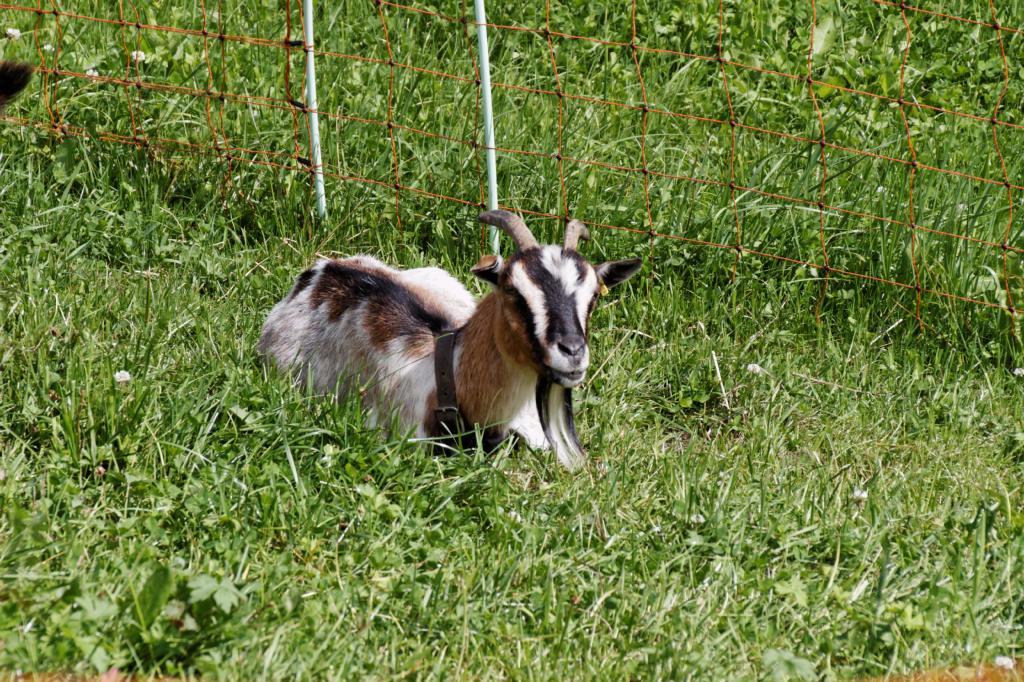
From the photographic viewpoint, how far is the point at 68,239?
4.74m

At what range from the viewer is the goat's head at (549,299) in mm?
3775

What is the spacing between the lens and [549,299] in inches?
150

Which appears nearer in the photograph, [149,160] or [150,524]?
[150,524]

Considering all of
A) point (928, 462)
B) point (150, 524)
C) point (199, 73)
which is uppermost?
point (199, 73)

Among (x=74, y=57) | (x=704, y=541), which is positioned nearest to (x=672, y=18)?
(x=74, y=57)

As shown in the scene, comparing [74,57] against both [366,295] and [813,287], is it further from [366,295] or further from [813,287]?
[813,287]

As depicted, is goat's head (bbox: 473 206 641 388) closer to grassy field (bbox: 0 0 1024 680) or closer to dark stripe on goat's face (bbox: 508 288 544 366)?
dark stripe on goat's face (bbox: 508 288 544 366)

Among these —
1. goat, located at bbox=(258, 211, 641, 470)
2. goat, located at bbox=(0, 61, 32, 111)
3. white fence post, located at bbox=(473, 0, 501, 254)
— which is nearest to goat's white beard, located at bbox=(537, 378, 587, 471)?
goat, located at bbox=(258, 211, 641, 470)

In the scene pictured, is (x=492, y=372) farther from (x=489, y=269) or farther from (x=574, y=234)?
(x=574, y=234)

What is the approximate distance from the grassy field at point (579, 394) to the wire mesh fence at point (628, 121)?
0.07ft

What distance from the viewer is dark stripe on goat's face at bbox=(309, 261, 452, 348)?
441cm

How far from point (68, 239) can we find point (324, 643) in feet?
8.02

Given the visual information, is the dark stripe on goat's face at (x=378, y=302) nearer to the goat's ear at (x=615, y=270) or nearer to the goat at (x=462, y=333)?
the goat at (x=462, y=333)

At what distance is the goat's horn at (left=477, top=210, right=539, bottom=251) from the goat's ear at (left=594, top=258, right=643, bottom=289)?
24 centimetres
